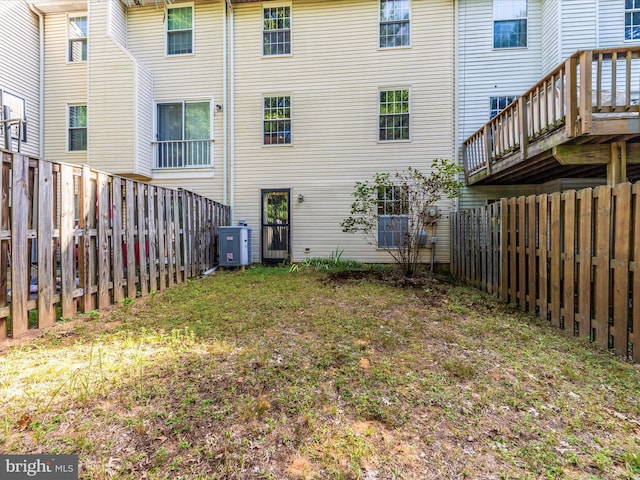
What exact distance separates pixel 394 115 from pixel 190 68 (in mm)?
6398

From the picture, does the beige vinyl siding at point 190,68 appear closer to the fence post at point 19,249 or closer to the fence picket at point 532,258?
the fence post at point 19,249

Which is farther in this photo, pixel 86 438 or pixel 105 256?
pixel 105 256

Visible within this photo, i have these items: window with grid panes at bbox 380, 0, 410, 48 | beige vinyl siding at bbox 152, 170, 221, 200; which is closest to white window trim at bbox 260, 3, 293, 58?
window with grid panes at bbox 380, 0, 410, 48

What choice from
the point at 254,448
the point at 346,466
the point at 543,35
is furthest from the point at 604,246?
the point at 543,35

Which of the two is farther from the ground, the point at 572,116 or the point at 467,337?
the point at 572,116

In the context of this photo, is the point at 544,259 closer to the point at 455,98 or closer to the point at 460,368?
the point at 460,368

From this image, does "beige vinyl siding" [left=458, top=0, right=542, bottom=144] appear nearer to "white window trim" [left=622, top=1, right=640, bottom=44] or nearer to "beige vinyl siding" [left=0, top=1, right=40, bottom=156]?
"white window trim" [left=622, top=1, right=640, bottom=44]

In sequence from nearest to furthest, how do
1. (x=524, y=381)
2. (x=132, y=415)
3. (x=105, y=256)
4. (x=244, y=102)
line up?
(x=132, y=415), (x=524, y=381), (x=105, y=256), (x=244, y=102)

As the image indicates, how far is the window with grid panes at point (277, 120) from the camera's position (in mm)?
9250

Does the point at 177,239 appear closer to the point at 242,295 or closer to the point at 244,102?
the point at 242,295

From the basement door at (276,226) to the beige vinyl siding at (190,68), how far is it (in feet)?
5.00

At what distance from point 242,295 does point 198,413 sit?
3387 mm

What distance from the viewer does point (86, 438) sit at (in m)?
1.65

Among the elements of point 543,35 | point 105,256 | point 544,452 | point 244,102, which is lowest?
point 544,452
